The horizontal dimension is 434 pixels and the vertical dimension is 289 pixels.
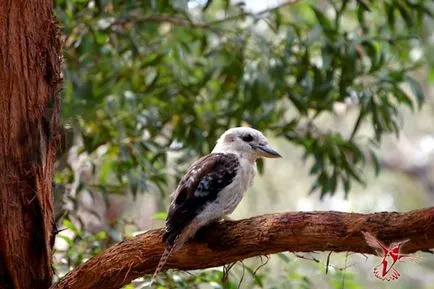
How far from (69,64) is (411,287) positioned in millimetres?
5845

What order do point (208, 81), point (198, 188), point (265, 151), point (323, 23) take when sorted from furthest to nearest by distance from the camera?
point (208, 81)
point (323, 23)
point (265, 151)
point (198, 188)

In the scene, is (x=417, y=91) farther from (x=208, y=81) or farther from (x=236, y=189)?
(x=236, y=189)

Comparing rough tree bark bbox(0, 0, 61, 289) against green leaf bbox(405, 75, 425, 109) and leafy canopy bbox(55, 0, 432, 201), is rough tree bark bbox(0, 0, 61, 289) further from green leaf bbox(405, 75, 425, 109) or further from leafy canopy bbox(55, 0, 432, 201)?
green leaf bbox(405, 75, 425, 109)

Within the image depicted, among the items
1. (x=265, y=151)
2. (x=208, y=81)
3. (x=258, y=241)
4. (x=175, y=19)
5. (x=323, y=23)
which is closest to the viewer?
(x=258, y=241)

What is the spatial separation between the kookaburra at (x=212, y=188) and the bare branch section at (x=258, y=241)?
0.05 meters

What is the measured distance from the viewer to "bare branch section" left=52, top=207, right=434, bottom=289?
1865mm

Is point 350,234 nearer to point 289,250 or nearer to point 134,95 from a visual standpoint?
point 289,250

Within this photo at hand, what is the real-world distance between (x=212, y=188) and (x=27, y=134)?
1.59ft

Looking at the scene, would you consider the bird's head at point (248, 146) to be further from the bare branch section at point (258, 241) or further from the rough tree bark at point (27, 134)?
the rough tree bark at point (27, 134)

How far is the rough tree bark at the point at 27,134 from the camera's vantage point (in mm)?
2361

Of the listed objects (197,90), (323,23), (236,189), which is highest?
(323,23)

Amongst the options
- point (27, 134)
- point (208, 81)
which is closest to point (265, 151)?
→ point (27, 134)

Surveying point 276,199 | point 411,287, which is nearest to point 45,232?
point 276,199

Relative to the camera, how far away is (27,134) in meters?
2.38
